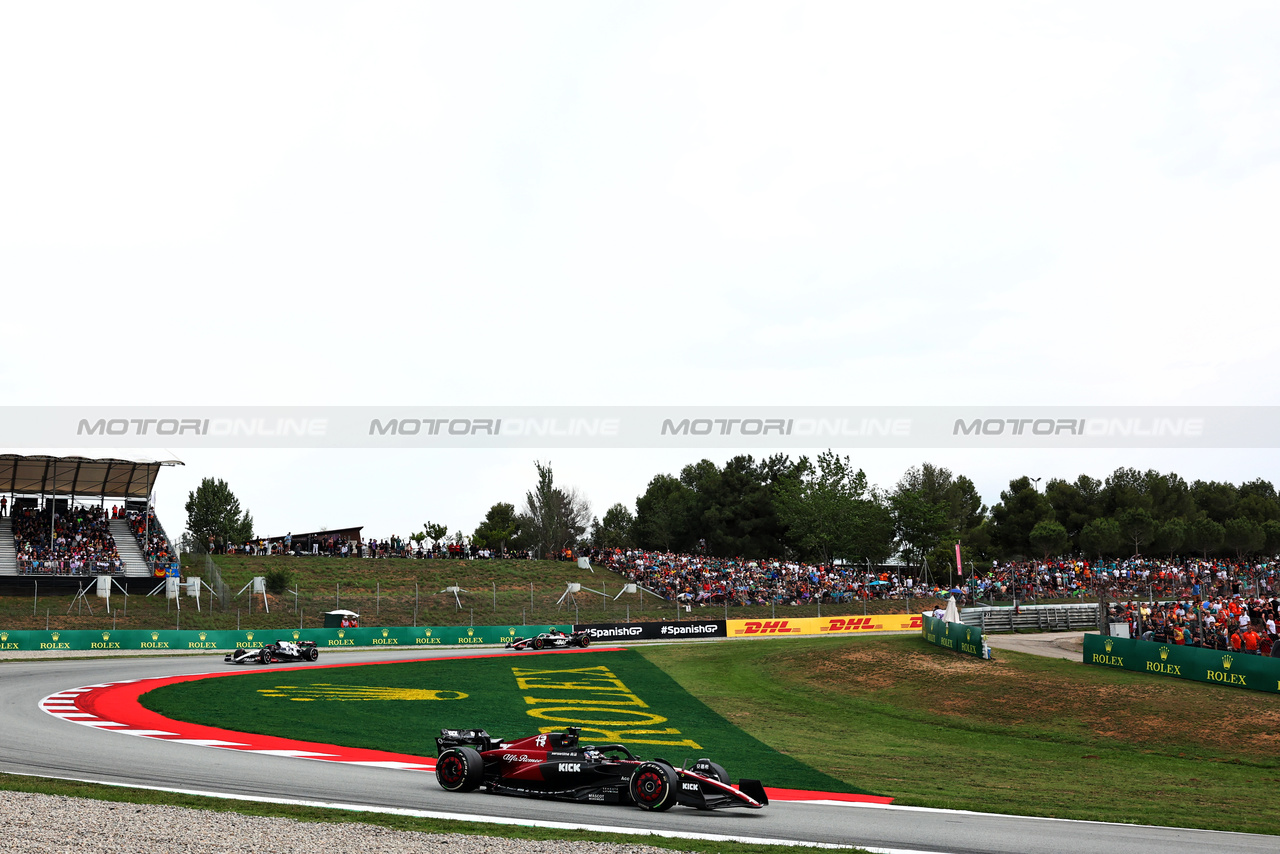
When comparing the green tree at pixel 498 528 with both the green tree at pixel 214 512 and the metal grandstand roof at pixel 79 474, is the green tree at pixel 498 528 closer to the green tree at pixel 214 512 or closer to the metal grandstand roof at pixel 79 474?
the green tree at pixel 214 512

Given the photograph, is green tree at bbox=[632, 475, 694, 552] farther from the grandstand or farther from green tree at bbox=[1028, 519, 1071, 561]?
the grandstand

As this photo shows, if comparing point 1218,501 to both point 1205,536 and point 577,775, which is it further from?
point 577,775

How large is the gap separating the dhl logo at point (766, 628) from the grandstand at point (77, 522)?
32832 millimetres

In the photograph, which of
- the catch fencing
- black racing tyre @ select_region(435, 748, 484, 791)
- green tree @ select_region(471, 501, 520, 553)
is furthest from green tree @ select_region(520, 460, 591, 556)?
black racing tyre @ select_region(435, 748, 484, 791)

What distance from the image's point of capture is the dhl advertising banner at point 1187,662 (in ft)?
84.2

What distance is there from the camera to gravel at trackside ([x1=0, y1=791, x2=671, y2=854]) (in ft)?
32.5

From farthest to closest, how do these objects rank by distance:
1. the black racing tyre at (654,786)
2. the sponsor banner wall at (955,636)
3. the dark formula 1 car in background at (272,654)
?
the dark formula 1 car in background at (272,654) → the sponsor banner wall at (955,636) → the black racing tyre at (654,786)

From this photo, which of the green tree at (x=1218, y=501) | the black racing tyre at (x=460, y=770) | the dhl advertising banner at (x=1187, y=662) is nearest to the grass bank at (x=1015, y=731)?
the dhl advertising banner at (x=1187, y=662)

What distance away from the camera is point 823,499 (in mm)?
88750

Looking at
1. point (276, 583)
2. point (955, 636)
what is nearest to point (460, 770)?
point (955, 636)

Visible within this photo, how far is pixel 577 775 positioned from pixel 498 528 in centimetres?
12051

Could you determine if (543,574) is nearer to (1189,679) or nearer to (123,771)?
(1189,679)

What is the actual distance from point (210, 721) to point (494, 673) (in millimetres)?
13861

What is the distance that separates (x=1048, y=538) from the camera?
327 feet
